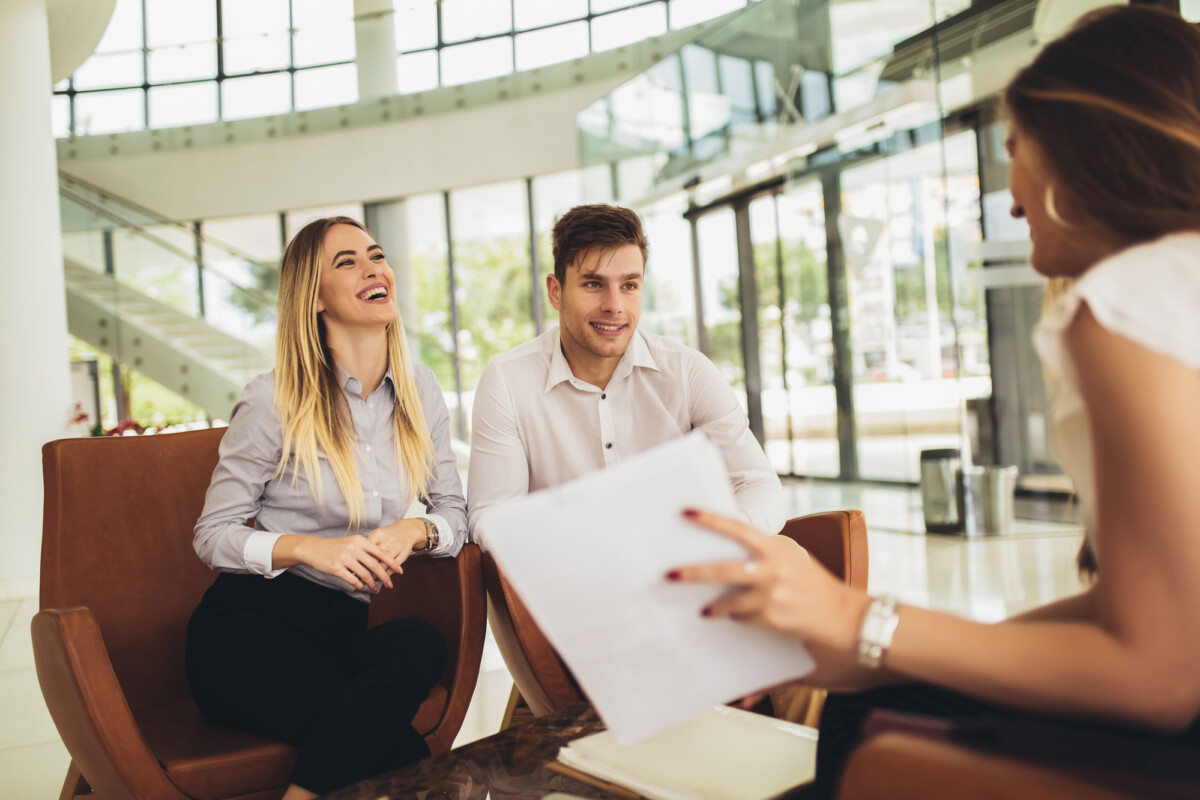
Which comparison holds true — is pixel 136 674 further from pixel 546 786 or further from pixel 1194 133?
pixel 1194 133

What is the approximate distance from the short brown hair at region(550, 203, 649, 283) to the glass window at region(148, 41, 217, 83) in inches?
413

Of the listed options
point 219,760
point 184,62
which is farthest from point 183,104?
point 219,760

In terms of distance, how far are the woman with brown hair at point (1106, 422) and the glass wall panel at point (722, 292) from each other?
24.0ft

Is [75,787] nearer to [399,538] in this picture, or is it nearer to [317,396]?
[399,538]

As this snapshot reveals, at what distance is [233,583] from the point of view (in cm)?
174

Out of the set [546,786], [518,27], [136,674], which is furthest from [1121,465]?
[518,27]

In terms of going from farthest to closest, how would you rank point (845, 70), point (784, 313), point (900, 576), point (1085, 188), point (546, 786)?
point (784, 313) < point (845, 70) < point (900, 576) < point (546, 786) < point (1085, 188)

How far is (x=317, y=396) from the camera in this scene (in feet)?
6.30

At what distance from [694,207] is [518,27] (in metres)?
4.27

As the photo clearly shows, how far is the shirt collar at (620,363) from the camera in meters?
2.20

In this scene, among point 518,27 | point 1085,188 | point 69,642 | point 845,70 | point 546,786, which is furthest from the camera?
point 518,27

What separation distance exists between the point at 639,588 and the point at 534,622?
1.08m

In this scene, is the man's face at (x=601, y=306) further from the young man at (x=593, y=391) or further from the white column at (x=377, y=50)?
the white column at (x=377, y=50)

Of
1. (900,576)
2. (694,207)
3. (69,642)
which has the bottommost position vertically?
(900,576)
